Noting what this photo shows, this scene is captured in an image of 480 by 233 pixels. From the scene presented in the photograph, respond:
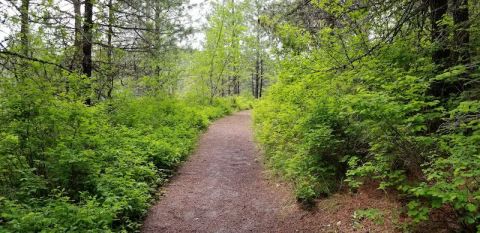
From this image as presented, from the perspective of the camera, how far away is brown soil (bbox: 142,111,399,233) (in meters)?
4.92

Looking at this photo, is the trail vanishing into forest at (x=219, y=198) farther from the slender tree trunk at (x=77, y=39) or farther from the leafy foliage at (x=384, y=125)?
the slender tree trunk at (x=77, y=39)

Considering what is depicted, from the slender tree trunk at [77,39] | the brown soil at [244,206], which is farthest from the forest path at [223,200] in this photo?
the slender tree trunk at [77,39]

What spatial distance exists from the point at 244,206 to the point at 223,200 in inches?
22.5

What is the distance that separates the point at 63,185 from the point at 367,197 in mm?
5255

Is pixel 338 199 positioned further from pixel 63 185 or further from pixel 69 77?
pixel 69 77

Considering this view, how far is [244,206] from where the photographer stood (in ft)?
20.9

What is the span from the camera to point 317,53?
7816 mm

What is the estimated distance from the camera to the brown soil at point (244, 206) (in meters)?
4.92

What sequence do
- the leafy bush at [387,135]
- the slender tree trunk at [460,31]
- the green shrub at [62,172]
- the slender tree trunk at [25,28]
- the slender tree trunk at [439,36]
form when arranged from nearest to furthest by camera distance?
1. the leafy bush at [387,135]
2. the green shrub at [62,172]
3. the slender tree trunk at [460,31]
4. the slender tree trunk at [439,36]
5. the slender tree trunk at [25,28]

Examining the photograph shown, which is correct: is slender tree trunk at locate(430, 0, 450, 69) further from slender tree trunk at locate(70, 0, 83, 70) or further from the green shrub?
slender tree trunk at locate(70, 0, 83, 70)

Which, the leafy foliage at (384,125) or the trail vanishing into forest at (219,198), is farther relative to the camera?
the trail vanishing into forest at (219,198)

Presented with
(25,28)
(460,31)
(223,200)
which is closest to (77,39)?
(25,28)

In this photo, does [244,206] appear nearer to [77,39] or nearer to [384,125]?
[384,125]

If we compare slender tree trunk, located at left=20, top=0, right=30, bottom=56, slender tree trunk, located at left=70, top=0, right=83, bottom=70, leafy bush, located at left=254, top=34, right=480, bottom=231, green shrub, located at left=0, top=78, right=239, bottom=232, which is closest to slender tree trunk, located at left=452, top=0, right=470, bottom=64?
leafy bush, located at left=254, top=34, right=480, bottom=231
